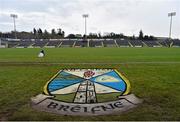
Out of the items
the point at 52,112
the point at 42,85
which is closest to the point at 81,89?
the point at 42,85

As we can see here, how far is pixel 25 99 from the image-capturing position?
724 centimetres

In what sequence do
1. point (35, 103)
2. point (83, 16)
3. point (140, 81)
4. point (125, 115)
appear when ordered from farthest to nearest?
1. point (83, 16)
2. point (140, 81)
3. point (35, 103)
4. point (125, 115)

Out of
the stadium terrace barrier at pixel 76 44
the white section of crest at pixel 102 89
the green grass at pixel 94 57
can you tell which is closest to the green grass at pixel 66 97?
the white section of crest at pixel 102 89

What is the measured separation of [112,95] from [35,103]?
108 inches

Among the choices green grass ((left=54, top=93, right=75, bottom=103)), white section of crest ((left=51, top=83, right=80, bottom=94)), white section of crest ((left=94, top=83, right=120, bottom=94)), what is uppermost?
white section of crest ((left=94, top=83, right=120, bottom=94))

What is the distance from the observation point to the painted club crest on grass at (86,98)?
616cm

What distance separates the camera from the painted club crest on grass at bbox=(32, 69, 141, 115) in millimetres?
6156

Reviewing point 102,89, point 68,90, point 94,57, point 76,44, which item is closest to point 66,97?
point 68,90

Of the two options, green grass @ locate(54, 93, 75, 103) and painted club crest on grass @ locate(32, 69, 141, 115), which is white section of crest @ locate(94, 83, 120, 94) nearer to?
→ painted club crest on grass @ locate(32, 69, 141, 115)

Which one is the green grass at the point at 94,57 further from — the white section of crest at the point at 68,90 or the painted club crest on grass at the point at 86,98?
the white section of crest at the point at 68,90

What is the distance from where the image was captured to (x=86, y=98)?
7.21 m

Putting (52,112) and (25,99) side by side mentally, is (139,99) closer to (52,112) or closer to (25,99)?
(52,112)

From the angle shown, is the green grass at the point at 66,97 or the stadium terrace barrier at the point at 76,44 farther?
the stadium terrace barrier at the point at 76,44

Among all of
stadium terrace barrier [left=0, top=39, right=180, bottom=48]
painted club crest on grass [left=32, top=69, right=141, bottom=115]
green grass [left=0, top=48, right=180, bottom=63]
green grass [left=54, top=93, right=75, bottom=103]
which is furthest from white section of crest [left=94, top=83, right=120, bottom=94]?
stadium terrace barrier [left=0, top=39, right=180, bottom=48]
